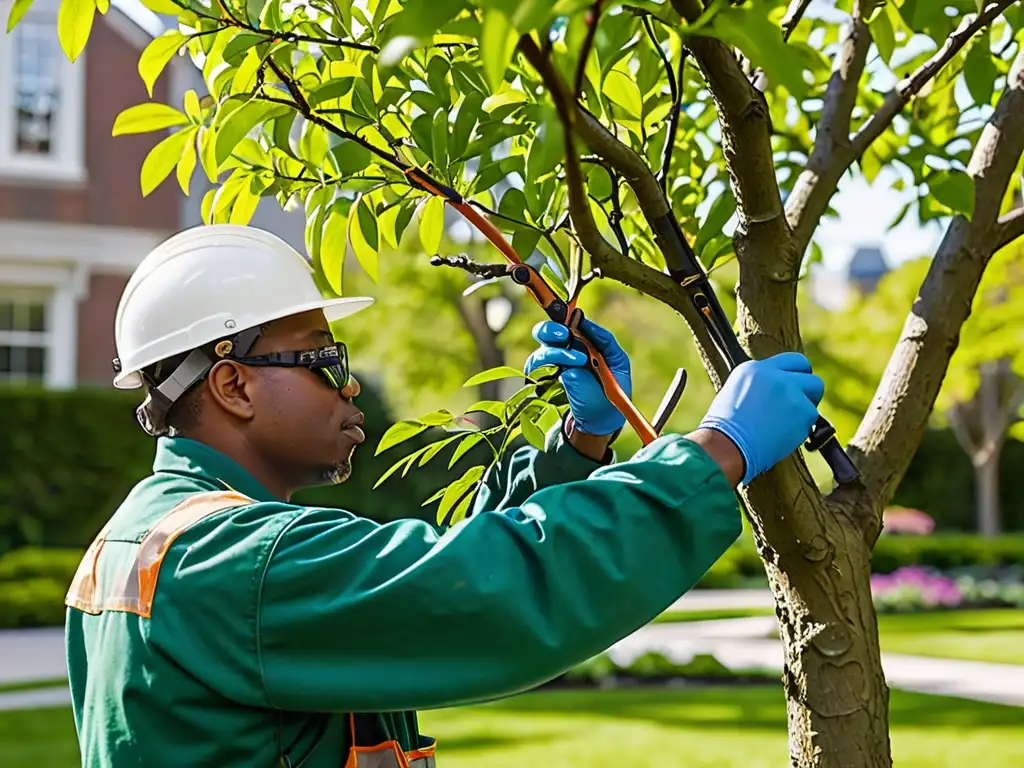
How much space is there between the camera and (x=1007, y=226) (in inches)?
107

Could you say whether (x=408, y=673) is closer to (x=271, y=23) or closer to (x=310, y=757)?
(x=310, y=757)

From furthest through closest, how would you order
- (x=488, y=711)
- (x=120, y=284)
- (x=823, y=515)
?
(x=120, y=284)
(x=488, y=711)
(x=823, y=515)

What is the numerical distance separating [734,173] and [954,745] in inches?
231

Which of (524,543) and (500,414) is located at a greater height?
(500,414)

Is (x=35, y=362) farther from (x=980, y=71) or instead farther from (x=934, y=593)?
(x=980, y=71)

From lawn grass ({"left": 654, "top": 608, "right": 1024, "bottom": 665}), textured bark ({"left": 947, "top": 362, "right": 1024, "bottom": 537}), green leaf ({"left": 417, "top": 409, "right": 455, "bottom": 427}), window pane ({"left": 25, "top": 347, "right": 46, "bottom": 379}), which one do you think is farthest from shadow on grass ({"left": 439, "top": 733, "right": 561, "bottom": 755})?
textured bark ({"left": 947, "top": 362, "right": 1024, "bottom": 537})

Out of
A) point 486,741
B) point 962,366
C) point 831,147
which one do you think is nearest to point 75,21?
point 831,147

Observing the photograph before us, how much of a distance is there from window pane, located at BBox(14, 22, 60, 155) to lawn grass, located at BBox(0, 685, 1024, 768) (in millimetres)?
11716

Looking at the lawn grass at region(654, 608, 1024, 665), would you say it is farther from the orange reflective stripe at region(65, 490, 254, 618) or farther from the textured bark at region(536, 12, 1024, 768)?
the orange reflective stripe at region(65, 490, 254, 618)

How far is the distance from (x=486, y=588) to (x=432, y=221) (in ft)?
3.02

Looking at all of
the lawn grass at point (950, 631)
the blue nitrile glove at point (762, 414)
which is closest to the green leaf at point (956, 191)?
the blue nitrile glove at point (762, 414)

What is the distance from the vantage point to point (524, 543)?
68.5 inches

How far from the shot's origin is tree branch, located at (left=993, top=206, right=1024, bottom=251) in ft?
8.91

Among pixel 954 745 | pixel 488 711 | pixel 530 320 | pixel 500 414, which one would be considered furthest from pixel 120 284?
pixel 500 414
